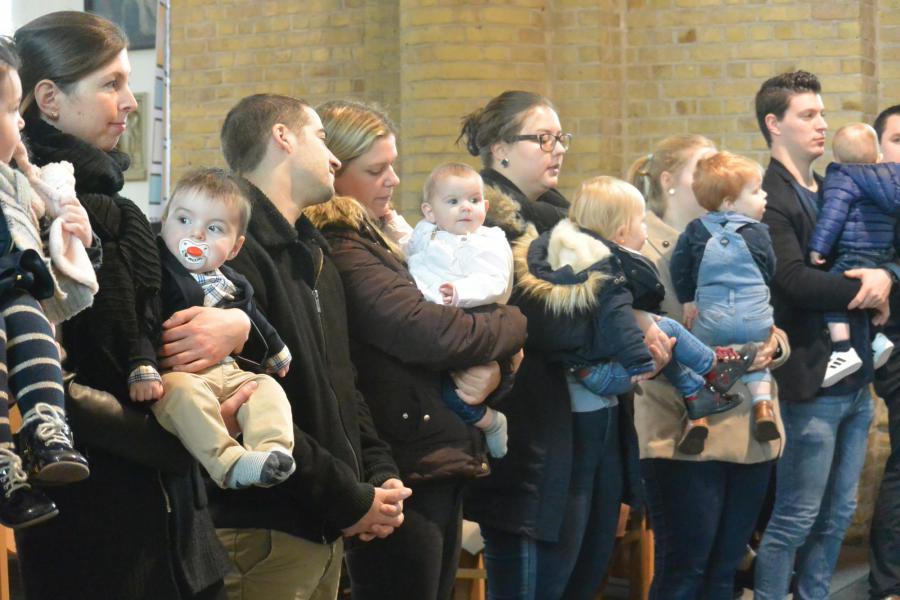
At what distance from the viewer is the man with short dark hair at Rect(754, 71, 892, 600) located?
526 cm

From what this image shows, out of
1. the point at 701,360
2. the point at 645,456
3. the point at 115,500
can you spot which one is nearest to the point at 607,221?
the point at 701,360

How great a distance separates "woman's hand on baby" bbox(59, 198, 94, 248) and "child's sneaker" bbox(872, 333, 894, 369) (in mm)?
3726

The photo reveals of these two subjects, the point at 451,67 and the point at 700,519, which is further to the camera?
the point at 451,67

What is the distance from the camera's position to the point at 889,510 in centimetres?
573

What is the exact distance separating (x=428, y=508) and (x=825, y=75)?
4.19m

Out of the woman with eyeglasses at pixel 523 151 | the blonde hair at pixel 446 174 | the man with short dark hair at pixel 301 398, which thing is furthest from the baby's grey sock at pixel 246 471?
the woman with eyeglasses at pixel 523 151

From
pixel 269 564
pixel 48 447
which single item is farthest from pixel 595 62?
pixel 48 447

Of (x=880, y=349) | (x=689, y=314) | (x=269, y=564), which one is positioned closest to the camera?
(x=269, y=564)

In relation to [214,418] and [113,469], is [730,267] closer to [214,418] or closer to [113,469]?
[214,418]

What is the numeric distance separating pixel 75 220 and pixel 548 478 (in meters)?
2.05

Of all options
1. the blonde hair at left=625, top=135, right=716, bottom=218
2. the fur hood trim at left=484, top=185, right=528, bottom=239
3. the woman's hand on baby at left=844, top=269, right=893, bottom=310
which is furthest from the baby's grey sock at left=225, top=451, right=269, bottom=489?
the woman's hand on baby at left=844, top=269, right=893, bottom=310

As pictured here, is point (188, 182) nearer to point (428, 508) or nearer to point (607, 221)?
point (428, 508)

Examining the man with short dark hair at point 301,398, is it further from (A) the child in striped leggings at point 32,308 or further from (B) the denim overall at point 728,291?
(B) the denim overall at point 728,291

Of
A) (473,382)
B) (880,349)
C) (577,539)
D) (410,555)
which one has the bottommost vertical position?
(577,539)
